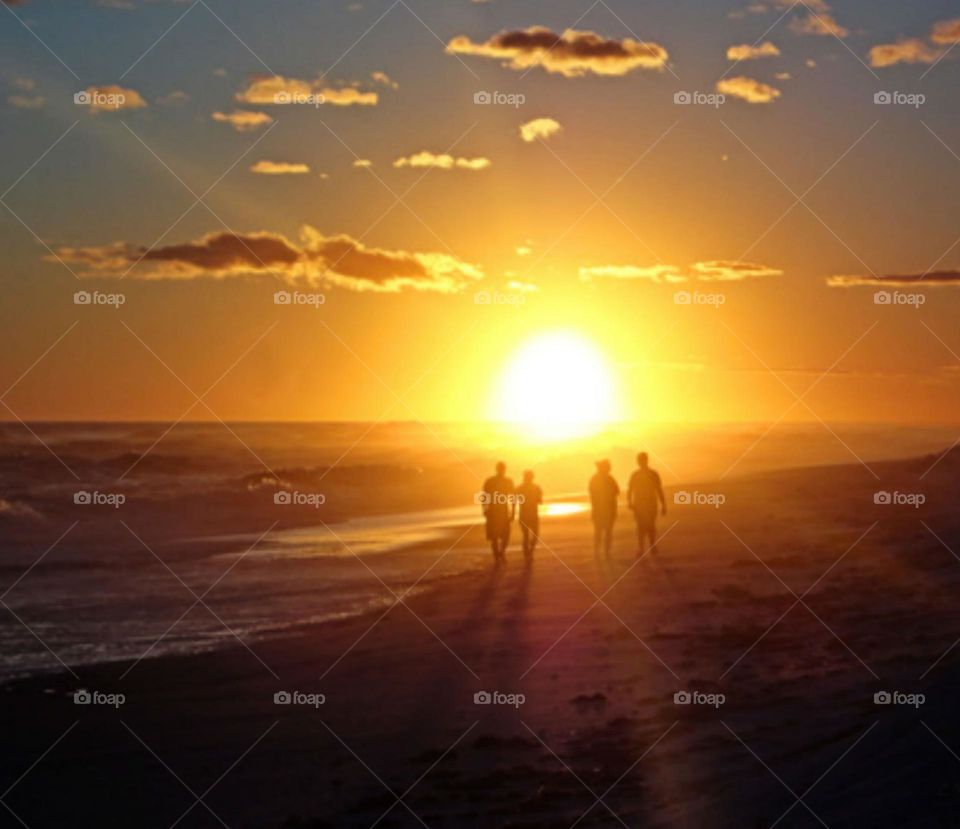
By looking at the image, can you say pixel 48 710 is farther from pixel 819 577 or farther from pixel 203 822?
pixel 819 577

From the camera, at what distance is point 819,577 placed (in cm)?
1855

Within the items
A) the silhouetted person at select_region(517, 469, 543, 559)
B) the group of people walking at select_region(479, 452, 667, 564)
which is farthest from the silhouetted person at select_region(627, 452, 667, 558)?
the silhouetted person at select_region(517, 469, 543, 559)

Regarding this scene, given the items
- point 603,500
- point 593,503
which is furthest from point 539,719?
point 593,503

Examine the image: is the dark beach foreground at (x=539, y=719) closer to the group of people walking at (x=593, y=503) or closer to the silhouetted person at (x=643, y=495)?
the group of people walking at (x=593, y=503)

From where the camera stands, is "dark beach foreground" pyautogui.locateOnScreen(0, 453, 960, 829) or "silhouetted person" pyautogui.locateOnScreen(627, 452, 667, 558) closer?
"dark beach foreground" pyautogui.locateOnScreen(0, 453, 960, 829)

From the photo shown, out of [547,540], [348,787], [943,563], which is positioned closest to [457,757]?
[348,787]

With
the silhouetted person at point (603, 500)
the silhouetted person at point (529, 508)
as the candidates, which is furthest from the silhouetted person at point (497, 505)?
the silhouetted person at point (603, 500)

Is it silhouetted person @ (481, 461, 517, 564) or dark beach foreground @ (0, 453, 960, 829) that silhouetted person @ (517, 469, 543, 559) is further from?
dark beach foreground @ (0, 453, 960, 829)

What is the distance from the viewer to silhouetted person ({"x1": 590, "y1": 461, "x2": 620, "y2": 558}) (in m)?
22.1

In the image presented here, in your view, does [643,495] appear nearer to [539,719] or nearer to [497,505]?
[497,505]

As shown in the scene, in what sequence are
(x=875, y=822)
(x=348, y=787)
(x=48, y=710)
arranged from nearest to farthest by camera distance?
(x=875, y=822)
(x=348, y=787)
(x=48, y=710)

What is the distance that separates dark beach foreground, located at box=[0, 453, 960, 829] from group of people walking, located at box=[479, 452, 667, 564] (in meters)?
3.39

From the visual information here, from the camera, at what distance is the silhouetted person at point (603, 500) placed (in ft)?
72.5

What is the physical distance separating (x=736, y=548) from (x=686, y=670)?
11034 millimetres
